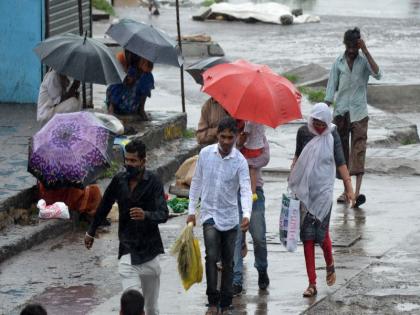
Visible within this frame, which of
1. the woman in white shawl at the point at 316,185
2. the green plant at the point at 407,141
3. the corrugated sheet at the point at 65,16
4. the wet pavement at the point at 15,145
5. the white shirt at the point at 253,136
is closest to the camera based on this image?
the woman in white shawl at the point at 316,185

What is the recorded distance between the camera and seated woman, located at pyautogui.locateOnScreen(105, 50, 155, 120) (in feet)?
48.8

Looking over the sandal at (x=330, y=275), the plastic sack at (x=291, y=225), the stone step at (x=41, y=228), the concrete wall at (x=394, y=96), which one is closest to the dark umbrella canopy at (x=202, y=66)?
the stone step at (x=41, y=228)

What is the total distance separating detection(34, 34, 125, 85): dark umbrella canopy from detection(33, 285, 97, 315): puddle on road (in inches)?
116

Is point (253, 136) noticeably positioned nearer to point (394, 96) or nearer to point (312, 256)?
point (312, 256)

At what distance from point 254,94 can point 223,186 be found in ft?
4.19

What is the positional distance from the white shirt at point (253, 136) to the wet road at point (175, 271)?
3.61 ft

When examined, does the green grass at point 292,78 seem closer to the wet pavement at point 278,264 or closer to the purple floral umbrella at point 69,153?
the wet pavement at point 278,264

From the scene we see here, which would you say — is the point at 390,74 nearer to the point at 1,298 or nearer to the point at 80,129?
the point at 80,129

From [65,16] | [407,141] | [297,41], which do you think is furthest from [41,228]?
[297,41]

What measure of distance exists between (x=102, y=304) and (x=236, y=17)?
23356 mm

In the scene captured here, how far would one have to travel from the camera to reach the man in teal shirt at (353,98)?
13.5m

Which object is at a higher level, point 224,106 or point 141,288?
point 224,106

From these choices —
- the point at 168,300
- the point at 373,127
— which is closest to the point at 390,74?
the point at 373,127

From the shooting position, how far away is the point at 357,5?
39.2 metres
